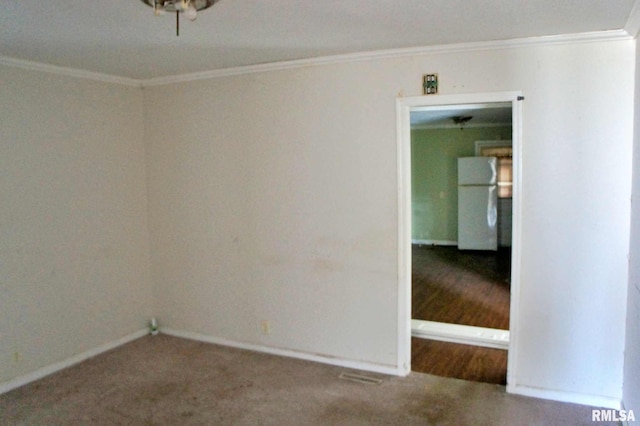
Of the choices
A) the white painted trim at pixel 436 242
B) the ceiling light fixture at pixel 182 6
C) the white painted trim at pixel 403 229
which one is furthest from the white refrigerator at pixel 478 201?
the ceiling light fixture at pixel 182 6

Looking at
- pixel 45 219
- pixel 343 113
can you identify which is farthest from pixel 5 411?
pixel 343 113

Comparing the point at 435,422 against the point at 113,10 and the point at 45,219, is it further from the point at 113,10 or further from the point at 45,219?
the point at 45,219

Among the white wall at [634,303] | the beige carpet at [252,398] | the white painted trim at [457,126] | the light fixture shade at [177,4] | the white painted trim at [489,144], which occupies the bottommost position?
the beige carpet at [252,398]

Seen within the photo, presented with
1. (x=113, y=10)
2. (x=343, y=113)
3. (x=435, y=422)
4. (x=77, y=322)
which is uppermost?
(x=113, y=10)

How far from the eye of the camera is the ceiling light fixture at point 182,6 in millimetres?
1998

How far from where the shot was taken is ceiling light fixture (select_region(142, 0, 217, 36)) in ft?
6.56

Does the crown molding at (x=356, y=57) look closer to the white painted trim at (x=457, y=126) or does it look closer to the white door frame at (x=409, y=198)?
the white door frame at (x=409, y=198)

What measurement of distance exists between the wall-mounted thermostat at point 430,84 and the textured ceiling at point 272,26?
214 mm

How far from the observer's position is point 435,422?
2.69 metres

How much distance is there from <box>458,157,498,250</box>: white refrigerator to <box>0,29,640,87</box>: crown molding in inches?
211

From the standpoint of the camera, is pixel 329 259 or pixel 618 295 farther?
pixel 329 259

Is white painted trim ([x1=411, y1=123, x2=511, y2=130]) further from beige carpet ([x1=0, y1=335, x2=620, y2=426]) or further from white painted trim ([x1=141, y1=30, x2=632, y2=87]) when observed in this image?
beige carpet ([x1=0, y1=335, x2=620, y2=426])

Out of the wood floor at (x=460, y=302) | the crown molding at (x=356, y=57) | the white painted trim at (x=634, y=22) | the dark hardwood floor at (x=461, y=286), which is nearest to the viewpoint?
the white painted trim at (x=634, y=22)

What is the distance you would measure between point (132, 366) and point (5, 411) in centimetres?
86
